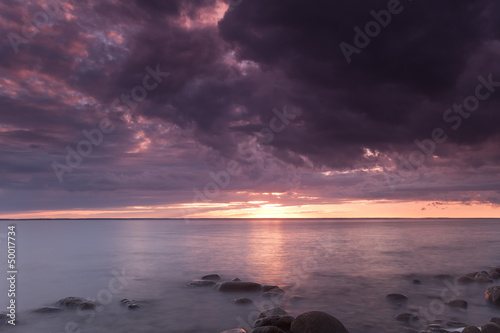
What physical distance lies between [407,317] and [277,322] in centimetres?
719

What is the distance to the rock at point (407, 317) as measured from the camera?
17.2m

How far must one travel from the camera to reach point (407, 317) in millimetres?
17500

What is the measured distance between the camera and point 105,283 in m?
Answer: 30.1

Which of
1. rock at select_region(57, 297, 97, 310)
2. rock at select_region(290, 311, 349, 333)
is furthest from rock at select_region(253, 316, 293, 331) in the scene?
rock at select_region(57, 297, 97, 310)

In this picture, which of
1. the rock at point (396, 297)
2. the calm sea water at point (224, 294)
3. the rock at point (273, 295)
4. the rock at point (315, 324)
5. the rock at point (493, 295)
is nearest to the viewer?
the rock at point (315, 324)

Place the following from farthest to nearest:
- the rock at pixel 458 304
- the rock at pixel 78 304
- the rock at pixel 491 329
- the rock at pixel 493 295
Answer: the rock at pixel 493 295 → the rock at pixel 78 304 → the rock at pixel 458 304 → the rock at pixel 491 329

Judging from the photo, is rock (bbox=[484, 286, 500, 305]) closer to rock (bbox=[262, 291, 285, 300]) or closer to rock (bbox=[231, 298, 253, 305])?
rock (bbox=[262, 291, 285, 300])

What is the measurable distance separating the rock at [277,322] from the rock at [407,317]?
6.33 metres

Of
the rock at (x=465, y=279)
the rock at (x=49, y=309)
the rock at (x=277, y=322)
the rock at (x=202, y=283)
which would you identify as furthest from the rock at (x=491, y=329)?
the rock at (x=49, y=309)

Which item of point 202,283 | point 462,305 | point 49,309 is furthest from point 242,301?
point 462,305

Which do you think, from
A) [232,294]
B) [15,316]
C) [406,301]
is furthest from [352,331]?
[15,316]

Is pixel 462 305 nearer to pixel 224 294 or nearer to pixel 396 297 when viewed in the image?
pixel 396 297

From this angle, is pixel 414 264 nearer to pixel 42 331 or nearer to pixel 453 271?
pixel 453 271

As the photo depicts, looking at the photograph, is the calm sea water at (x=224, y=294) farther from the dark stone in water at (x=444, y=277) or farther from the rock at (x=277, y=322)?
the rock at (x=277, y=322)
